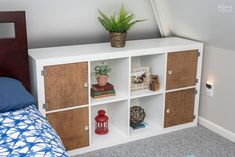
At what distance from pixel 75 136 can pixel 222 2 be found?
1.42 meters

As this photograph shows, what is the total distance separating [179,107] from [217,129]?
1.23ft

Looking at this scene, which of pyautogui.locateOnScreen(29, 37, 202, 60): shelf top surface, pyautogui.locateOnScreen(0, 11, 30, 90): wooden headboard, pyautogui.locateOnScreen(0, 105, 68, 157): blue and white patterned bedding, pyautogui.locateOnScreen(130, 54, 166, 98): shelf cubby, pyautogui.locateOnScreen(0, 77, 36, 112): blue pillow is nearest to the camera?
pyautogui.locateOnScreen(0, 105, 68, 157): blue and white patterned bedding

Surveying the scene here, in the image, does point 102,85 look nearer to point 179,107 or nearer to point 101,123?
point 101,123

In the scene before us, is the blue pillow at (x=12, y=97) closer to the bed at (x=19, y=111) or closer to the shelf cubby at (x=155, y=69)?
the bed at (x=19, y=111)

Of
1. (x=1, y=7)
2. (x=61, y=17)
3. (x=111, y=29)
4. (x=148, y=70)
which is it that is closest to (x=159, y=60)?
(x=148, y=70)

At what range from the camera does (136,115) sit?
9.20ft

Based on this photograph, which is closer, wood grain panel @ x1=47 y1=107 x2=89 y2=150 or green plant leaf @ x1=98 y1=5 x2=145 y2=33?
wood grain panel @ x1=47 y1=107 x2=89 y2=150

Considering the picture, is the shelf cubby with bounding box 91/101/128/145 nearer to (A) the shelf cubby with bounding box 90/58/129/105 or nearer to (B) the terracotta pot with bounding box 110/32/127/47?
(A) the shelf cubby with bounding box 90/58/129/105

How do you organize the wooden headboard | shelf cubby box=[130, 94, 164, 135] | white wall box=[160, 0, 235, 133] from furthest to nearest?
shelf cubby box=[130, 94, 164, 135] < white wall box=[160, 0, 235, 133] < the wooden headboard

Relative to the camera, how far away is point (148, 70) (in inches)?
111

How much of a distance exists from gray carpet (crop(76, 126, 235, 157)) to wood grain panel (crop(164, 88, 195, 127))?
12 centimetres

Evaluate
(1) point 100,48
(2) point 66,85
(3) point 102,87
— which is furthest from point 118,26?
(2) point 66,85

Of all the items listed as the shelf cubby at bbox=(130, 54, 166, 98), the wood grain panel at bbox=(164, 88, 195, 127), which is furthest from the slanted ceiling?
the wood grain panel at bbox=(164, 88, 195, 127)

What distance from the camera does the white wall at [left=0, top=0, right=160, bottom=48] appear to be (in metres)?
2.50
